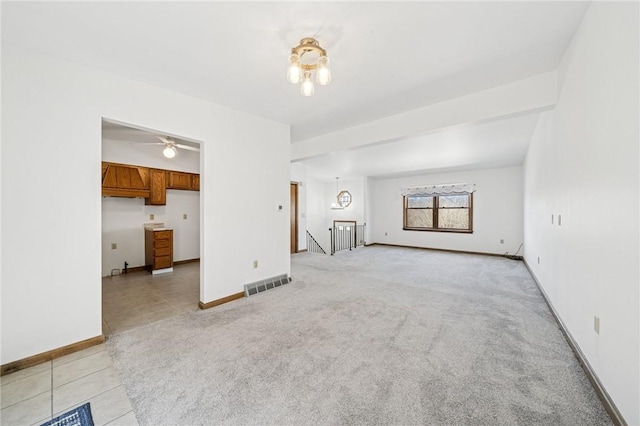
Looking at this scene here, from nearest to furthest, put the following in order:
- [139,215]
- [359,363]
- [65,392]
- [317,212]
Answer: [65,392]
[359,363]
[139,215]
[317,212]

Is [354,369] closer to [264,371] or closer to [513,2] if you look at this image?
[264,371]

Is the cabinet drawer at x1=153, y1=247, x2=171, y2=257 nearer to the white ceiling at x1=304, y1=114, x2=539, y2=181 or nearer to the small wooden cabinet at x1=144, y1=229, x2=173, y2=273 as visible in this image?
the small wooden cabinet at x1=144, y1=229, x2=173, y2=273

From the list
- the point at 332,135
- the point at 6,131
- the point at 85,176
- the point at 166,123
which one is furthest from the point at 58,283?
the point at 332,135

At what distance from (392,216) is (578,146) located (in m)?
6.69

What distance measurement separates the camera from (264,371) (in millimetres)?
1879

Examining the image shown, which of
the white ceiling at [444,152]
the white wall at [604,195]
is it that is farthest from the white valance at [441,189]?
the white wall at [604,195]

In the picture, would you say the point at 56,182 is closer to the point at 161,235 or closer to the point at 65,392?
the point at 65,392

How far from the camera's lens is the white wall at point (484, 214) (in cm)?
662

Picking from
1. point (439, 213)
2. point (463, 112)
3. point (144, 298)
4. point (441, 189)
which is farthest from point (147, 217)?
point (439, 213)

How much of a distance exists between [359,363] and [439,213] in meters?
6.99

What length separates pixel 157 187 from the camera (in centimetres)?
485

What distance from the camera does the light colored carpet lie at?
1.49m

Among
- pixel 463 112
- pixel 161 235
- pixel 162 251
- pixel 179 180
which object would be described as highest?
pixel 463 112

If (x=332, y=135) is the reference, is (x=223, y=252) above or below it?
below
